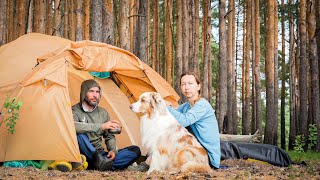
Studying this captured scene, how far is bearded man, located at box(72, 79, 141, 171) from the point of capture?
600 cm

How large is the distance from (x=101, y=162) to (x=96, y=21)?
432 cm

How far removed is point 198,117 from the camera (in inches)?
215

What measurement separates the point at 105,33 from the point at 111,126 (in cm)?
399

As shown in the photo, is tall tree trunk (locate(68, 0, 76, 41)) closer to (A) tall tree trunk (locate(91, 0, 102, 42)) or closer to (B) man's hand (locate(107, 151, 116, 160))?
(A) tall tree trunk (locate(91, 0, 102, 42))

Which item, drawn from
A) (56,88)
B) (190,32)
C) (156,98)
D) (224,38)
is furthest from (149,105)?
(190,32)

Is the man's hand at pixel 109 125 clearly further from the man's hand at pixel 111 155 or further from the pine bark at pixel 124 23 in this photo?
the pine bark at pixel 124 23

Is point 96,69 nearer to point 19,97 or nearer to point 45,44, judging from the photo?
point 19,97

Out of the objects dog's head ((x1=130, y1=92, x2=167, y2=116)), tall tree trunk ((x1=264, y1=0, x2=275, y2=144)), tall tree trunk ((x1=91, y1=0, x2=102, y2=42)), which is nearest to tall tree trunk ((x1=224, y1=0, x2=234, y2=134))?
tall tree trunk ((x1=264, y1=0, x2=275, y2=144))

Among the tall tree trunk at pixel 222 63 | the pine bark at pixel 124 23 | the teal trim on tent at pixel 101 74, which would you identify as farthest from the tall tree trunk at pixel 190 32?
the teal trim on tent at pixel 101 74

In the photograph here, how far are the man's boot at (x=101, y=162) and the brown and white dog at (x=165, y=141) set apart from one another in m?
0.86

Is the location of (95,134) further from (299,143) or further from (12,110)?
(299,143)

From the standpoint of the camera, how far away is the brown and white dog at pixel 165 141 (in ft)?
17.2

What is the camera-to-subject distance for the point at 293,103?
66.1 ft

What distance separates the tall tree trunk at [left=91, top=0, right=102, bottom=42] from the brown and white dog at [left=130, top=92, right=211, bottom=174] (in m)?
4.24
